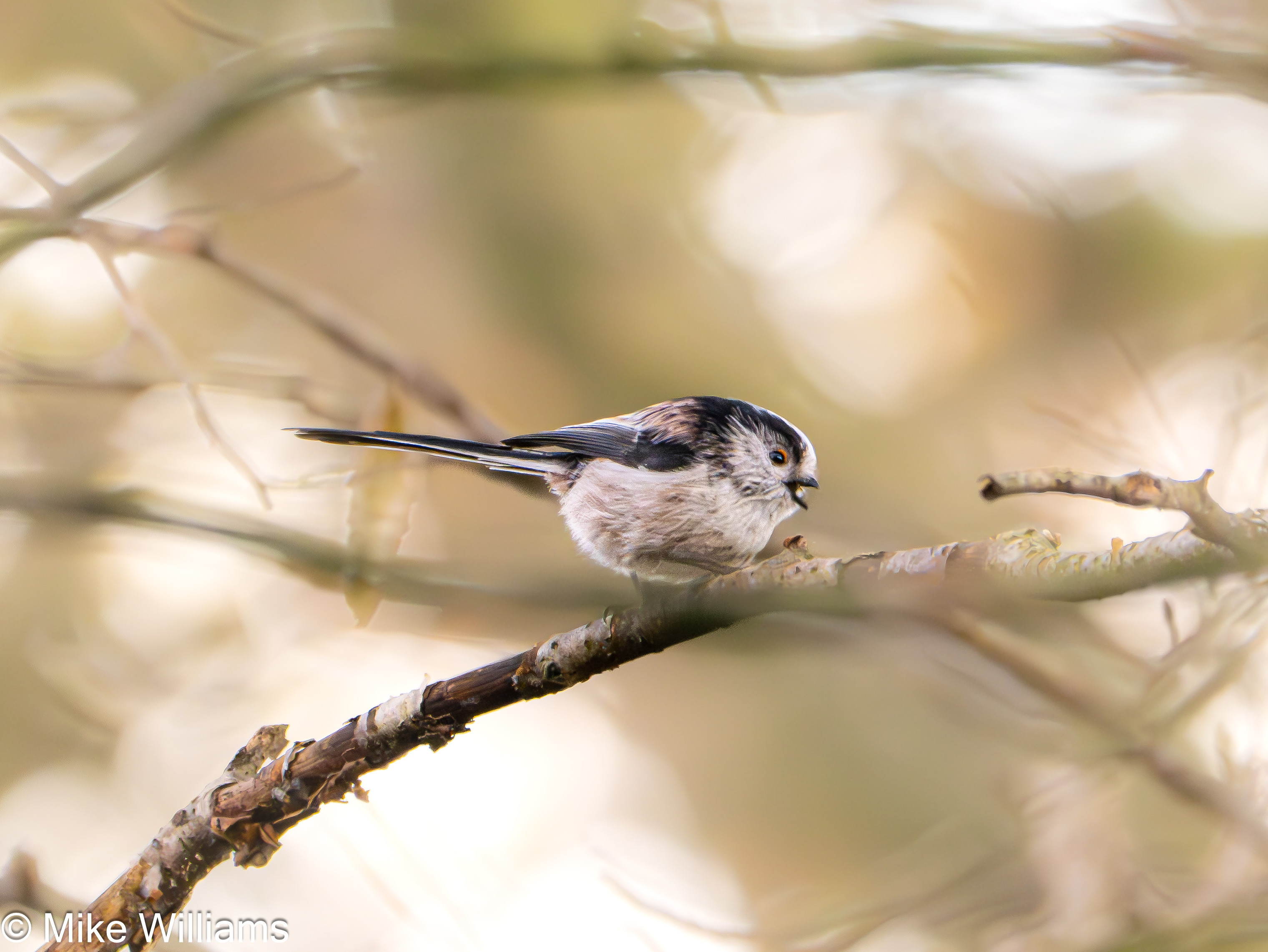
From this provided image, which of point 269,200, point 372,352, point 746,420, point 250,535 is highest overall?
point 269,200

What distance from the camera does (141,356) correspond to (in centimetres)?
663

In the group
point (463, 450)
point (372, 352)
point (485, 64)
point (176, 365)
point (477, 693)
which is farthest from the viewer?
point (485, 64)

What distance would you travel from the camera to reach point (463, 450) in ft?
12.6

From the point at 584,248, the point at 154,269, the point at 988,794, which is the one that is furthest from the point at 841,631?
the point at 154,269

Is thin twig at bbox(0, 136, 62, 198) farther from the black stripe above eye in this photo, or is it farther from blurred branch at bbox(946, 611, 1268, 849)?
blurred branch at bbox(946, 611, 1268, 849)

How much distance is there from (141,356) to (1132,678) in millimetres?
6573

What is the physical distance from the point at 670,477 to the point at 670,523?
25 cm

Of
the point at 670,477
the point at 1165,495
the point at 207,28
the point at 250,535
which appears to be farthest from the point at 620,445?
the point at 207,28

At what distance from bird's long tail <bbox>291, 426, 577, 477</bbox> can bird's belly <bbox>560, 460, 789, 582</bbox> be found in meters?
0.30

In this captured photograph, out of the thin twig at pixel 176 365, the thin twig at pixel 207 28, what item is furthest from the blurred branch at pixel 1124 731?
the thin twig at pixel 207 28

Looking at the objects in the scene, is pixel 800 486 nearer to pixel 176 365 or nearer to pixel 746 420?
pixel 746 420

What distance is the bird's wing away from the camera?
4.20 meters

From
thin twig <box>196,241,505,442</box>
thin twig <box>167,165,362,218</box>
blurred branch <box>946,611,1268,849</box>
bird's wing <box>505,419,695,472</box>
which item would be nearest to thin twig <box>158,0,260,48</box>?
thin twig <box>167,165,362,218</box>

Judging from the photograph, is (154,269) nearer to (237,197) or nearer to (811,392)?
(237,197)
